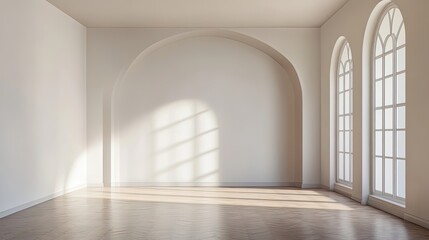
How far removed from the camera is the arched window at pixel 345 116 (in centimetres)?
1187

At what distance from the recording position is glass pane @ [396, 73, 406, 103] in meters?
8.83

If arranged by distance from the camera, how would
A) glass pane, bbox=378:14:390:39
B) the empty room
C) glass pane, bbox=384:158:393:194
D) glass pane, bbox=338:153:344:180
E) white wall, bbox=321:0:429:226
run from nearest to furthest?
white wall, bbox=321:0:429:226 → the empty room → glass pane, bbox=384:158:393:194 → glass pane, bbox=378:14:390:39 → glass pane, bbox=338:153:344:180

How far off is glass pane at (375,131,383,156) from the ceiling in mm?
3005

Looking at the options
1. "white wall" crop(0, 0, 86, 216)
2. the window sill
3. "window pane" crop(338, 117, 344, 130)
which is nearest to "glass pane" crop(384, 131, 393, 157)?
the window sill

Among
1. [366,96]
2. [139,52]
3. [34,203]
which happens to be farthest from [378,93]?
[34,203]

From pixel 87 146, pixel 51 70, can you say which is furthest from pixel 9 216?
pixel 87 146

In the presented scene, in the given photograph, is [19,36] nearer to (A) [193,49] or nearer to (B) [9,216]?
(B) [9,216]

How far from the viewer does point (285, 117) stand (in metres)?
14.6

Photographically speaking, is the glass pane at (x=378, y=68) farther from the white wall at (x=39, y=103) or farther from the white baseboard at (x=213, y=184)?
the white wall at (x=39, y=103)

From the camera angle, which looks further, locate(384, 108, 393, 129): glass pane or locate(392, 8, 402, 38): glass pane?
locate(384, 108, 393, 129): glass pane

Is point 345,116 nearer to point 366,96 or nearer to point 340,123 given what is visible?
point 340,123

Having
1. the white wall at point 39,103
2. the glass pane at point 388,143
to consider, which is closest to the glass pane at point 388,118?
the glass pane at point 388,143

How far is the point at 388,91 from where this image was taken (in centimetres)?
955

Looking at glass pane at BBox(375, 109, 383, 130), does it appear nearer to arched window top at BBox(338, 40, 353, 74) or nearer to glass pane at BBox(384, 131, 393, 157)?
glass pane at BBox(384, 131, 393, 157)
